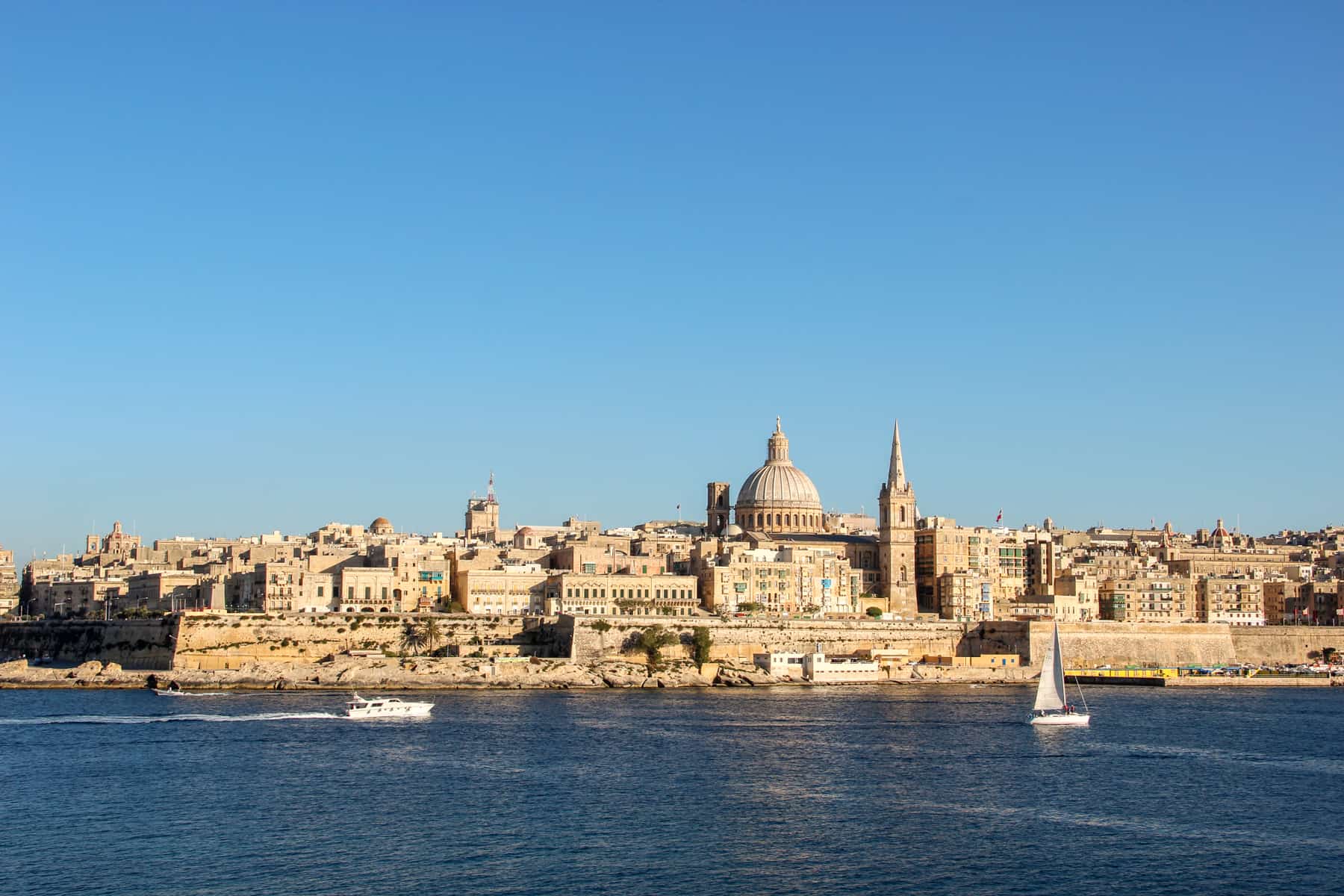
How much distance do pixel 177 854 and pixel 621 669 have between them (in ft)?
115

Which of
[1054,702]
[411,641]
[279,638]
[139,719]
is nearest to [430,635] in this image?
[411,641]

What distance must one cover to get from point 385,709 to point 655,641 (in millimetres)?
18868

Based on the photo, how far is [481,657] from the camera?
197 ft

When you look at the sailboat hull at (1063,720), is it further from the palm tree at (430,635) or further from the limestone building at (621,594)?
the palm tree at (430,635)

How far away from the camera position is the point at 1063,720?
152ft

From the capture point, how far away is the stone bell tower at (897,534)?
8219 centimetres

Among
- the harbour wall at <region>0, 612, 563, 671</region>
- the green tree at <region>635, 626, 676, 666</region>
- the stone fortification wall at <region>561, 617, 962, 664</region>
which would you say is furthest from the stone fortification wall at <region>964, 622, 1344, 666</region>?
the harbour wall at <region>0, 612, 563, 671</region>

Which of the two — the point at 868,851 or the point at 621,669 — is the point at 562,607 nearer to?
the point at 621,669

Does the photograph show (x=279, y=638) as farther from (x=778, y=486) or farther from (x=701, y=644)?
(x=778, y=486)

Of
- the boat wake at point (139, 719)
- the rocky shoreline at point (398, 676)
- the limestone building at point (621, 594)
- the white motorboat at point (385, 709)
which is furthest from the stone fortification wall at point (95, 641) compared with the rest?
the white motorboat at point (385, 709)

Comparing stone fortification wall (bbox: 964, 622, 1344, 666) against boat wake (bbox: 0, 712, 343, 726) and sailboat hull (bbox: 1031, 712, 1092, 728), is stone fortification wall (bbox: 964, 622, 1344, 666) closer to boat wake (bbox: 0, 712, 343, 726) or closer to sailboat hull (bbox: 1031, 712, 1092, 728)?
sailboat hull (bbox: 1031, 712, 1092, 728)

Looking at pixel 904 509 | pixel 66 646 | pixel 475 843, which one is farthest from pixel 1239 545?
pixel 475 843

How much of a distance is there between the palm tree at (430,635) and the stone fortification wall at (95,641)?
8.90m

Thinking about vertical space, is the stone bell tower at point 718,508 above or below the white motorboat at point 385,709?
above
